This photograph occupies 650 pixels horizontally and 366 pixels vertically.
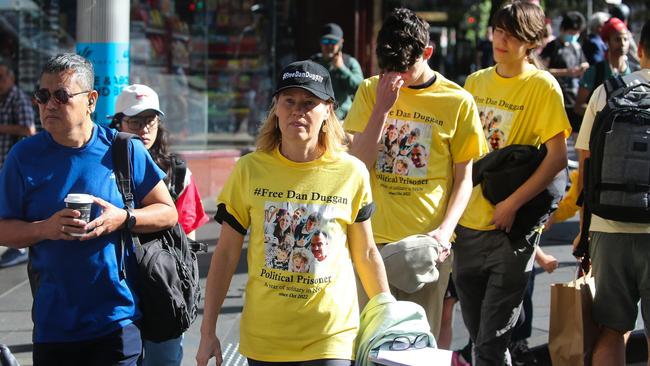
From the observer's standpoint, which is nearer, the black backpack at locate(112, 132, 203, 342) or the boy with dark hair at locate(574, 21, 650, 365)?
the black backpack at locate(112, 132, 203, 342)

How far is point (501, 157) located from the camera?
5227 mm

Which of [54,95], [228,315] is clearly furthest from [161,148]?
[228,315]

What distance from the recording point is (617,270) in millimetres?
4988

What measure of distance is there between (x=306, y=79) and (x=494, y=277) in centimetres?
201

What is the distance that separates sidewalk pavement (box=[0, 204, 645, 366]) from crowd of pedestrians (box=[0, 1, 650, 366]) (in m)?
1.61

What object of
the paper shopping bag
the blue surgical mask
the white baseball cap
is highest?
the blue surgical mask

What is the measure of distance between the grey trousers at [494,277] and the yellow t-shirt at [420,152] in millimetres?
696

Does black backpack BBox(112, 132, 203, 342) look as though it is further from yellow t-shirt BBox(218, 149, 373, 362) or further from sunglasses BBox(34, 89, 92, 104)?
yellow t-shirt BBox(218, 149, 373, 362)

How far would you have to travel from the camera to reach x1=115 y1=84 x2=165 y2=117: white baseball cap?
4.99m

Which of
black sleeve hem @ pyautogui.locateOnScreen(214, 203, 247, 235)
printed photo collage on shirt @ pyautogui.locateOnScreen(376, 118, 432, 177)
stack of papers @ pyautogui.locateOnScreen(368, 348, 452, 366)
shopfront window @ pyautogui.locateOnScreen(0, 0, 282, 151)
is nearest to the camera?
stack of papers @ pyautogui.locateOnScreen(368, 348, 452, 366)

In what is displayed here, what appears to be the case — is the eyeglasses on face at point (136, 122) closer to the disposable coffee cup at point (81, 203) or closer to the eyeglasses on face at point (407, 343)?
the disposable coffee cup at point (81, 203)

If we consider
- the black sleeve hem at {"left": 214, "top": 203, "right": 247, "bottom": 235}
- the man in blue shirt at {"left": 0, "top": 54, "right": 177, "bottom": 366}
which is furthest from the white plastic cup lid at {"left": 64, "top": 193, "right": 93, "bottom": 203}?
the black sleeve hem at {"left": 214, "top": 203, "right": 247, "bottom": 235}

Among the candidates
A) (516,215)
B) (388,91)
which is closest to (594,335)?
(516,215)

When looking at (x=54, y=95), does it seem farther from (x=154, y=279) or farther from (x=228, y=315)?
(x=228, y=315)
